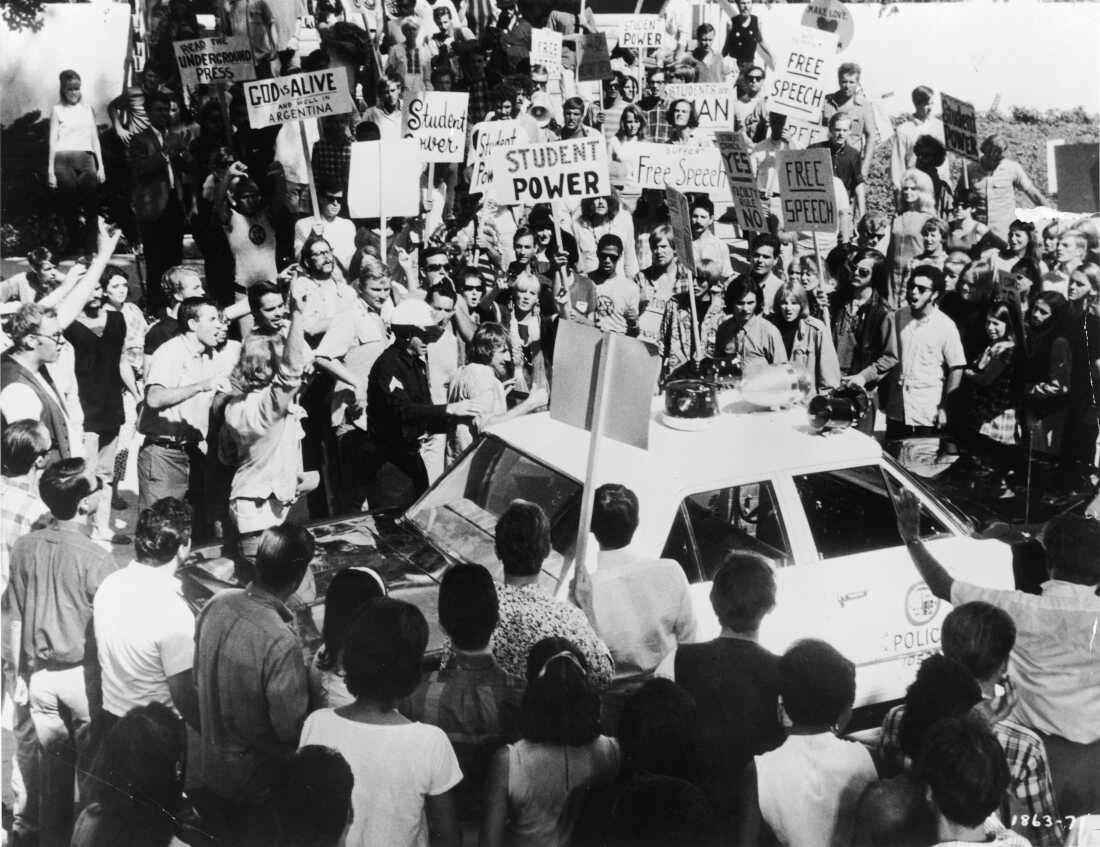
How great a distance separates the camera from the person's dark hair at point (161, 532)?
4746mm

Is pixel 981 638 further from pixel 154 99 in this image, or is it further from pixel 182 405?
pixel 154 99

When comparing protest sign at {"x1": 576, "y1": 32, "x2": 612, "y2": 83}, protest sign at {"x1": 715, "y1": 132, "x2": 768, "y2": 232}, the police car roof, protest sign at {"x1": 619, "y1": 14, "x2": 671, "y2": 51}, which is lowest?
the police car roof

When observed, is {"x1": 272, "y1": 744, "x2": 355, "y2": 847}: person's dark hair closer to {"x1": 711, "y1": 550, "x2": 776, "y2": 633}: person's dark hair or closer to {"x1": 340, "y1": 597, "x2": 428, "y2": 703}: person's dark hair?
{"x1": 340, "y1": 597, "x2": 428, "y2": 703}: person's dark hair

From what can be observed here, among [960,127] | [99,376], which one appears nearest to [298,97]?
[99,376]

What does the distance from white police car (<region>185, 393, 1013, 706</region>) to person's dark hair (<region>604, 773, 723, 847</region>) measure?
1664mm

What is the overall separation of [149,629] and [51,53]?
4.26m

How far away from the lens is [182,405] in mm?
7078

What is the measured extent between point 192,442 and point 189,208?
4.32m

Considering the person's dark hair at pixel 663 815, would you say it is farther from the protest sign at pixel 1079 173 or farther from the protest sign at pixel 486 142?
the protest sign at pixel 486 142

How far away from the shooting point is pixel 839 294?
31.0ft

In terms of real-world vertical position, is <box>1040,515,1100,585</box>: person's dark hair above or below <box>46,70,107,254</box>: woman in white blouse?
below

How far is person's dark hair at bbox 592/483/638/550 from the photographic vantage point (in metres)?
5.14

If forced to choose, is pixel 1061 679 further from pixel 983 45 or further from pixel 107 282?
pixel 107 282

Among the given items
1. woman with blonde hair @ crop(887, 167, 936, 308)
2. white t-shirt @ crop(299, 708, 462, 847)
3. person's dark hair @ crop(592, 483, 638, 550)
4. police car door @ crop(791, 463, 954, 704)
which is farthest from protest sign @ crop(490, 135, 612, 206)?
white t-shirt @ crop(299, 708, 462, 847)
